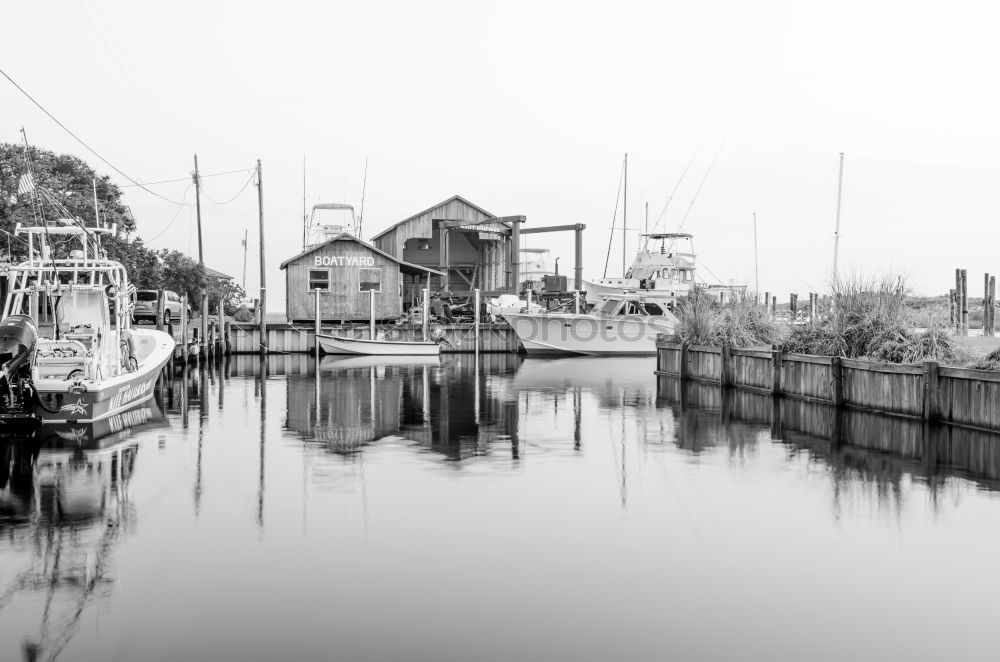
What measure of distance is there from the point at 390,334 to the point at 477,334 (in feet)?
14.4

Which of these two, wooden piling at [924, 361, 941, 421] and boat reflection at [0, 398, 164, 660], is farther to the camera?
wooden piling at [924, 361, 941, 421]

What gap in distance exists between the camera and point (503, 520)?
10070mm

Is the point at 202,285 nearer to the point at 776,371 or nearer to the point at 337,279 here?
the point at 337,279

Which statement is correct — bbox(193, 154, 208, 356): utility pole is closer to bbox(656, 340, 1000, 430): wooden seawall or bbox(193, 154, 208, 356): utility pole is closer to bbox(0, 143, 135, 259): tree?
bbox(0, 143, 135, 259): tree

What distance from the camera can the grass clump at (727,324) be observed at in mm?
27266

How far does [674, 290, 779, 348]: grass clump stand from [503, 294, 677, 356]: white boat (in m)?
18.7

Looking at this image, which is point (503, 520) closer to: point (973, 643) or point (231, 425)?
point (973, 643)

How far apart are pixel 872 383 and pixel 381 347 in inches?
1190

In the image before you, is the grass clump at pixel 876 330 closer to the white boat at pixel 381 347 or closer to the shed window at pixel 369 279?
the white boat at pixel 381 347

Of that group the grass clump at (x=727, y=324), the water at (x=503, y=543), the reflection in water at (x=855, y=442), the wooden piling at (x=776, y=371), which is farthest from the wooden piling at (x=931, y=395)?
the grass clump at (x=727, y=324)

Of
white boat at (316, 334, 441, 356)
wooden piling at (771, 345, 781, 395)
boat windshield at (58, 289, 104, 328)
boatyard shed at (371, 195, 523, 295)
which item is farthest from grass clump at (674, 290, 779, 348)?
boatyard shed at (371, 195, 523, 295)

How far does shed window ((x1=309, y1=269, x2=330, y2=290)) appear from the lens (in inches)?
1981

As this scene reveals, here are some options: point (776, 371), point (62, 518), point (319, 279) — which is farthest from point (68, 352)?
point (319, 279)

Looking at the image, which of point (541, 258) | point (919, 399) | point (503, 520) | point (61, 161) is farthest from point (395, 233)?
point (503, 520)
